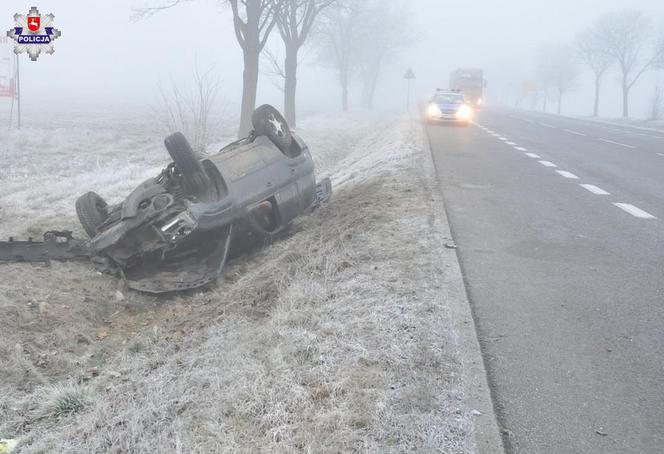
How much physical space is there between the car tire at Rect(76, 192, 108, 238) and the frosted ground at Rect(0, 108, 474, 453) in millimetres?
485

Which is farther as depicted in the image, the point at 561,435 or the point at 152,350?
the point at 152,350

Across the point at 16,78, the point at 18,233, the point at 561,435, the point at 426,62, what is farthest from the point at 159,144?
the point at 426,62

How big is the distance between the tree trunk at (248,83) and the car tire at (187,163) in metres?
11.3

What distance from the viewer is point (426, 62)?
16688cm

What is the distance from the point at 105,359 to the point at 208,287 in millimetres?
1719

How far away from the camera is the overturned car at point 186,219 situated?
5.80m

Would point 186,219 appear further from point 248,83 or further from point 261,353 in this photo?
point 248,83

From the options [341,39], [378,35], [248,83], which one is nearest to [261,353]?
[248,83]

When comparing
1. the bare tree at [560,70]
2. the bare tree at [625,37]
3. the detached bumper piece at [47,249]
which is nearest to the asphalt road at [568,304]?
the detached bumper piece at [47,249]

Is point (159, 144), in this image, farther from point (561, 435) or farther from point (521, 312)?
point (561, 435)

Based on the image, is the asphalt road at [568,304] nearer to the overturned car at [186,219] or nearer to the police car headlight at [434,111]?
the overturned car at [186,219]

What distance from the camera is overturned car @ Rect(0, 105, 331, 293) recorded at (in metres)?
5.80

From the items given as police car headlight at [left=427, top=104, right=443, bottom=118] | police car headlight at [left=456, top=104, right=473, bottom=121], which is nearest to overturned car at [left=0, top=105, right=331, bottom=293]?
police car headlight at [left=427, top=104, right=443, bottom=118]

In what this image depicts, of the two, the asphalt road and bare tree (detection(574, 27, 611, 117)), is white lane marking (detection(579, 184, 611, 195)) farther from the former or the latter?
bare tree (detection(574, 27, 611, 117))
